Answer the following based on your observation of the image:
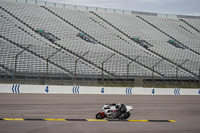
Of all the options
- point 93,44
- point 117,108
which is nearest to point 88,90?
point 93,44

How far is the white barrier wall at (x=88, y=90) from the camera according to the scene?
99.2ft

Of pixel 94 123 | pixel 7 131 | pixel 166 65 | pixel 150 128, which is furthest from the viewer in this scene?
pixel 166 65

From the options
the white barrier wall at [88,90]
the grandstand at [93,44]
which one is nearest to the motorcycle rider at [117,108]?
the white barrier wall at [88,90]

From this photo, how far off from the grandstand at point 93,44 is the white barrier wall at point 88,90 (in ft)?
6.66

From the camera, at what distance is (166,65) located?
4709cm

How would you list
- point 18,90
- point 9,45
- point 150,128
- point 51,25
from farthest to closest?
point 51,25
point 9,45
point 18,90
point 150,128

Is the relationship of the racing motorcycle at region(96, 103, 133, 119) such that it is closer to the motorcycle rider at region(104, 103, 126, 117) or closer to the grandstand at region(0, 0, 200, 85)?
the motorcycle rider at region(104, 103, 126, 117)

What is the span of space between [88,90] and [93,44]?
17.0 metres

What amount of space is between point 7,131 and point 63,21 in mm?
46149

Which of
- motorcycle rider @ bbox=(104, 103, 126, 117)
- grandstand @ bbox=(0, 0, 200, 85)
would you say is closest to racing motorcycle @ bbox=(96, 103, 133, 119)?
motorcycle rider @ bbox=(104, 103, 126, 117)

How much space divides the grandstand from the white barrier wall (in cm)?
203

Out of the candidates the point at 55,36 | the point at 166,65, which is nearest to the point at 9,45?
the point at 55,36

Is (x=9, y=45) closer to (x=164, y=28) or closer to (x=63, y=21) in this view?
(x=63, y=21)

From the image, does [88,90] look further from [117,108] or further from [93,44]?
[117,108]
